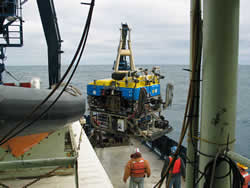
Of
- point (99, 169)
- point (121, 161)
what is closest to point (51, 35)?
point (121, 161)

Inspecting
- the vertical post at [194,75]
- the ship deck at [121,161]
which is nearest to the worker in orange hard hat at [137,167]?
the ship deck at [121,161]

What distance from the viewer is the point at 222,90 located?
6.82ft

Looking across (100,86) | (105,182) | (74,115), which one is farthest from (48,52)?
(105,182)

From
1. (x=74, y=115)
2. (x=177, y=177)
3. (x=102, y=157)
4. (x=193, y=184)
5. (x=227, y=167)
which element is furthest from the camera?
(x=102, y=157)

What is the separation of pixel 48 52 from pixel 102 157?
555cm

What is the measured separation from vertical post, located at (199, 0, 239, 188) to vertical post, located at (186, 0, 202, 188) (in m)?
0.19

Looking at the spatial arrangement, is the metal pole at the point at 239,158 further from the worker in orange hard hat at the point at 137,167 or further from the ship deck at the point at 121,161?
the ship deck at the point at 121,161

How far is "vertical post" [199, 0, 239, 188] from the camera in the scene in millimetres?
2006

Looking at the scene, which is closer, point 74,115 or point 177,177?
point 74,115

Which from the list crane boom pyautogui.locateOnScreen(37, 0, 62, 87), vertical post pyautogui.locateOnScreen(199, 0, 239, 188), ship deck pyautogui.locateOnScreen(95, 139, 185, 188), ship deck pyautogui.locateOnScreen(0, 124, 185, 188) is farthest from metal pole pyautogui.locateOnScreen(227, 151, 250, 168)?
crane boom pyautogui.locateOnScreen(37, 0, 62, 87)

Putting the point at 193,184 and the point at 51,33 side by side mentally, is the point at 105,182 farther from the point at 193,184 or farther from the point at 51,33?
the point at 51,33

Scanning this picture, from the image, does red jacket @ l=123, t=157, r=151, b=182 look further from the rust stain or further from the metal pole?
the metal pole

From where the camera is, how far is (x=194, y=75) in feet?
7.84

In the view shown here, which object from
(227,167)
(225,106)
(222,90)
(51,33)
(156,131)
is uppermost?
(51,33)
